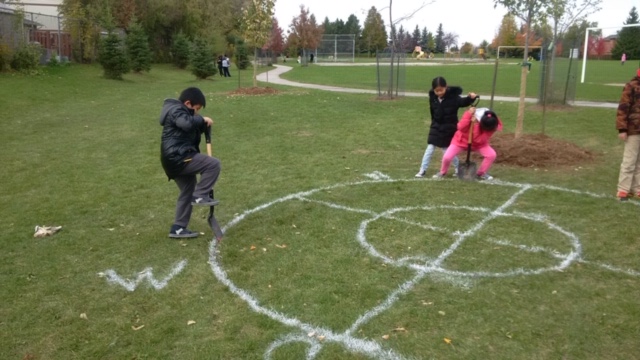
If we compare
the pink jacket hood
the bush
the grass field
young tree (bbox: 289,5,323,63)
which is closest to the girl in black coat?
the pink jacket hood

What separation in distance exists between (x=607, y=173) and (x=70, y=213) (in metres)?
7.84

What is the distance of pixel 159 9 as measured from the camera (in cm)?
4331

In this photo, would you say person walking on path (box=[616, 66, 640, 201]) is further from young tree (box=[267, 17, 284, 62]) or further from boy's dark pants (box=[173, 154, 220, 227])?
young tree (box=[267, 17, 284, 62])

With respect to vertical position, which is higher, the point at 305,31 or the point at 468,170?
the point at 305,31

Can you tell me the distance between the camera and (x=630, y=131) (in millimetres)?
6781

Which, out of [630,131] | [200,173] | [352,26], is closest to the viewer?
[200,173]

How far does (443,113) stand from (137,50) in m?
27.5

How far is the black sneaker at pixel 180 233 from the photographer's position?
582cm

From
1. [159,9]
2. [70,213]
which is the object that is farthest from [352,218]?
[159,9]

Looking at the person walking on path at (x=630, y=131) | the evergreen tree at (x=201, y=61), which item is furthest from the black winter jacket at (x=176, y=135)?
the evergreen tree at (x=201, y=61)

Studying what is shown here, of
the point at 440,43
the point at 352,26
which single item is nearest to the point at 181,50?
the point at 352,26

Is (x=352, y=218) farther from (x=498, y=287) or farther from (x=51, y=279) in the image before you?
(x=51, y=279)

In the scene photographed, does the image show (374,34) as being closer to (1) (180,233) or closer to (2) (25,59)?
(2) (25,59)

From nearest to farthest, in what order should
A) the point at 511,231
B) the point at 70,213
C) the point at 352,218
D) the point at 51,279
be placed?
the point at 51,279
the point at 511,231
the point at 352,218
the point at 70,213
